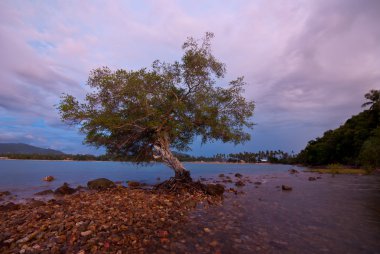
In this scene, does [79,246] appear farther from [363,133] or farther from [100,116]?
[363,133]

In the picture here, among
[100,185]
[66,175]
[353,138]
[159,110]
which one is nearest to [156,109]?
[159,110]

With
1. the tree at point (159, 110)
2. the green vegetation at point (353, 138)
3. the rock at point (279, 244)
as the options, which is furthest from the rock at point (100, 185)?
the green vegetation at point (353, 138)

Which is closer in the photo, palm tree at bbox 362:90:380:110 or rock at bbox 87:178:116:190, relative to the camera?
rock at bbox 87:178:116:190

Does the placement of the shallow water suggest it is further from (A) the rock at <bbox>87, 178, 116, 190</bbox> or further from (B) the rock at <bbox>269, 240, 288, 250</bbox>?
(B) the rock at <bbox>269, 240, 288, 250</bbox>

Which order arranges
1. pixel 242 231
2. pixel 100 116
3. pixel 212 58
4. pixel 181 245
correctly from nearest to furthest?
pixel 181 245 < pixel 242 231 < pixel 100 116 < pixel 212 58

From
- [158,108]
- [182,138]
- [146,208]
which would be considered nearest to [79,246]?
[146,208]

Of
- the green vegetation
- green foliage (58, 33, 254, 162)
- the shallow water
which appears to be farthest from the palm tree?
green foliage (58, 33, 254, 162)

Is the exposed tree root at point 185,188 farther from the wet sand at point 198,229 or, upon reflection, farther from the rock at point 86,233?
the rock at point 86,233

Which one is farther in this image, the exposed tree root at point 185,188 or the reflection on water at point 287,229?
the exposed tree root at point 185,188

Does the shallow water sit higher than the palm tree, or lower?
lower

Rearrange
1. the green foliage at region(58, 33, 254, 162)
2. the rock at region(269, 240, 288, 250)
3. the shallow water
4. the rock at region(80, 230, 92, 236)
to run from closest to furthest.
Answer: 1. the rock at region(269, 240, 288, 250)
2. the rock at region(80, 230, 92, 236)
3. the green foliage at region(58, 33, 254, 162)
4. the shallow water

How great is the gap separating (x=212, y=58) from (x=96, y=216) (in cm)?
1784

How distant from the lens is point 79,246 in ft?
26.7

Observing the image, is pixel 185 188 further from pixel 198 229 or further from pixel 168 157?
pixel 198 229
